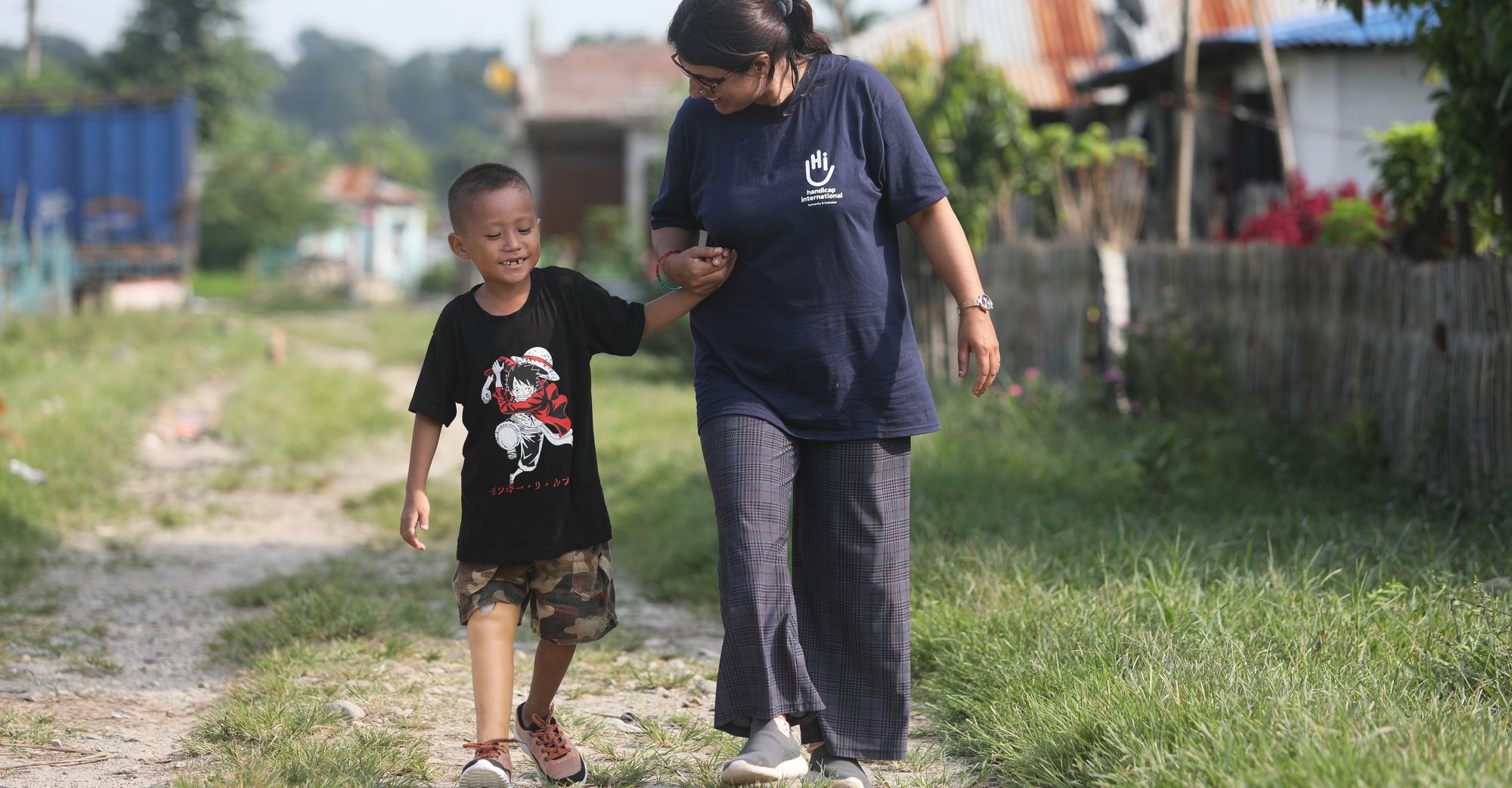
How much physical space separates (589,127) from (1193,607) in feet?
79.0

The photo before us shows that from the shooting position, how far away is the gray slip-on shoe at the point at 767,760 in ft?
9.51

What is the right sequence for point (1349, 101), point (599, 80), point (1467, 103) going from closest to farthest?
point (1467, 103) → point (1349, 101) → point (599, 80)

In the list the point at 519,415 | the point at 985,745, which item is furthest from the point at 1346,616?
the point at 519,415

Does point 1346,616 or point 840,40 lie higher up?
point 840,40

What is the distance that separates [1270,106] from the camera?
13508 millimetres

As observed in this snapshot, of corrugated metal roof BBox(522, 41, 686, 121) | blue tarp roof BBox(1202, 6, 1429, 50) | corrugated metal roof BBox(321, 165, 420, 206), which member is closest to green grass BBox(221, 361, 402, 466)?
blue tarp roof BBox(1202, 6, 1429, 50)

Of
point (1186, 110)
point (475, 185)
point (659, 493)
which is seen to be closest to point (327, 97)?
point (1186, 110)

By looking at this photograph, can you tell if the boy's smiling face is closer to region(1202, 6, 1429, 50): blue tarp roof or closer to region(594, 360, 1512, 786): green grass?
region(594, 360, 1512, 786): green grass

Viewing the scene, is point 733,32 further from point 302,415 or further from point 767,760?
point 302,415

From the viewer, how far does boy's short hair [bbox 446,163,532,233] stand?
3.13 meters

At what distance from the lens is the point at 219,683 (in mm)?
4219

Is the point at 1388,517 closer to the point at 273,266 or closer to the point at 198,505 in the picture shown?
the point at 198,505

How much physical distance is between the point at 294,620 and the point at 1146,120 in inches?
518

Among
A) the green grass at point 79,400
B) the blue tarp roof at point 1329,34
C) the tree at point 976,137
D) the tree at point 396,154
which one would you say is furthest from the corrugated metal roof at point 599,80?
the tree at point 396,154
